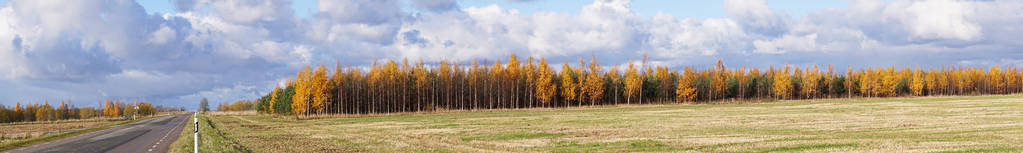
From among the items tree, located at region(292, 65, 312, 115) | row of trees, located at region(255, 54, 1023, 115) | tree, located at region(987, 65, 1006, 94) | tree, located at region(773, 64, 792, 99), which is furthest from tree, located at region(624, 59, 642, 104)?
tree, located at region(987, 65, 1006, 94)

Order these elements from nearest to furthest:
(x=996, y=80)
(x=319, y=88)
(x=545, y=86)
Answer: (x=319, y=88) < (x=545, y=86) < (x=996, y=80)

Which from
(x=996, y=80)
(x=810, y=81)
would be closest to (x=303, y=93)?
(x=810, y=81)

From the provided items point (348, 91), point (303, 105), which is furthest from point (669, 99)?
point (303, 105)

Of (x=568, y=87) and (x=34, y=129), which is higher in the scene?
(x=568, y=87)

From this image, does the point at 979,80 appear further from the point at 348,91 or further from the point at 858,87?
the point at 348,91

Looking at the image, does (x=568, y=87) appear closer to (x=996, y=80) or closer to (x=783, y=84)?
(x=783, y=84)

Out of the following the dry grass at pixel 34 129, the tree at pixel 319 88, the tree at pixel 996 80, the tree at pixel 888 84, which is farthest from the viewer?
the tree at pixel 996 80

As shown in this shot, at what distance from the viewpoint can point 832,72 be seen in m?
157

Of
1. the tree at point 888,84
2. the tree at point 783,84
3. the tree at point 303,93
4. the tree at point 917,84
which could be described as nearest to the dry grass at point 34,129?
the tree at point 303,93

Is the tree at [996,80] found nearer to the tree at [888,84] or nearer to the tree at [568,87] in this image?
the tree at [888,84]

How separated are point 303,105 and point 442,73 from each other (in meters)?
25.5

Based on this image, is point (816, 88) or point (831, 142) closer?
point (831, 142)

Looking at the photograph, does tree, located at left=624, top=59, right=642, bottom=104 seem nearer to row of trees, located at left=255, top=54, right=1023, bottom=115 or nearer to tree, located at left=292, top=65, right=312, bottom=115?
row of trees, located at left=255, top=54, right=1023, bottom=115

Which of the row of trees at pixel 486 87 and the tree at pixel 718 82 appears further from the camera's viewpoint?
the tree at pixel 718 82
